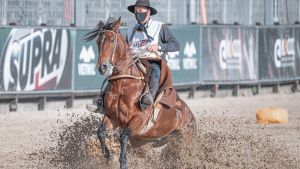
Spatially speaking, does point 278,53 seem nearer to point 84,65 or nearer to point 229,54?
point 229,54

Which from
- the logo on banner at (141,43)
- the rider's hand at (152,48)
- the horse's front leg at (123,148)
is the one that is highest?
the logo on banner at (141,43)

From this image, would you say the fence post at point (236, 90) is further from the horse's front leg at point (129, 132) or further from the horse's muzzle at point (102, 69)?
the horse's muzzle at point (102, 69)

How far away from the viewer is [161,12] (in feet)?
47.4

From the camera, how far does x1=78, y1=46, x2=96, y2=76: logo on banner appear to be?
10.9 meters

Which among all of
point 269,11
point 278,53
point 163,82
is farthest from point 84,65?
point 269,11

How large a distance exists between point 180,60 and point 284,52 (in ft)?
16.3

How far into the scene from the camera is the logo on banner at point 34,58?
392 inches

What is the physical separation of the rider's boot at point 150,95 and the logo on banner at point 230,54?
8663mm

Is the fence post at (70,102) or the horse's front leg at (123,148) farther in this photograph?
the fence post at (70,102)

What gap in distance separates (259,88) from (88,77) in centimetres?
694

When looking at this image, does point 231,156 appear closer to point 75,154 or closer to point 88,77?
point 75,154

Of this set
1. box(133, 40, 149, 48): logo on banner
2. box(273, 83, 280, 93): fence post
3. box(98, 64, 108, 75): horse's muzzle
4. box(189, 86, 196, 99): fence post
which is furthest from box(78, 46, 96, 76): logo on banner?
box(273, 83, 280, 93): fence post

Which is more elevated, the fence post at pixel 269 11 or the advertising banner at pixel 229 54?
the fence post at pixel 269 11

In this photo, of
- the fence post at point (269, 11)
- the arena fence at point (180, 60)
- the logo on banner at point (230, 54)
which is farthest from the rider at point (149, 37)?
the fence post at point (269, 11)
